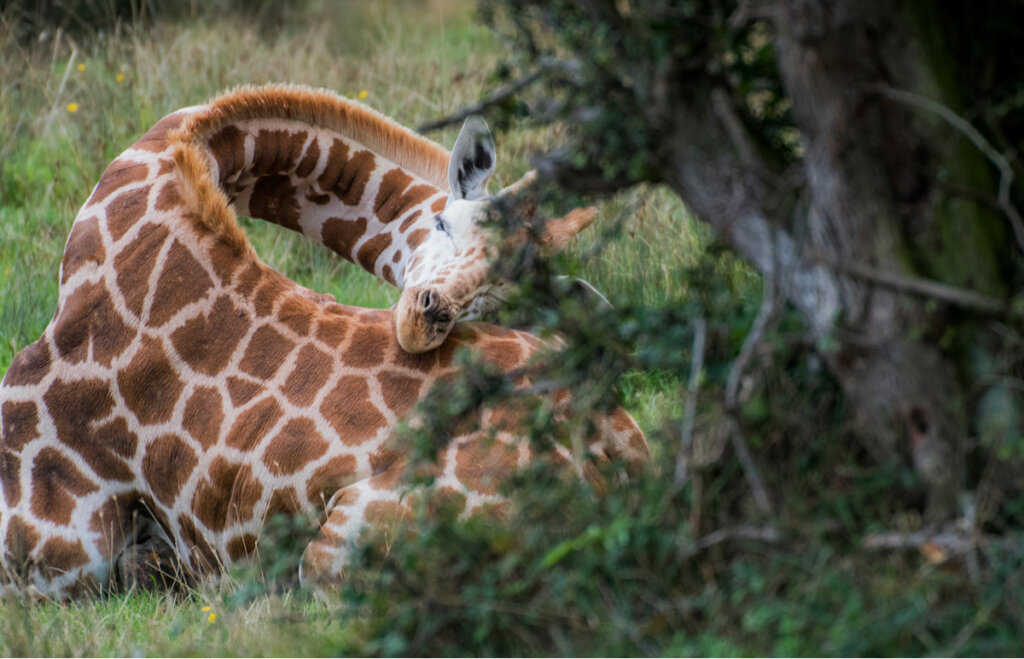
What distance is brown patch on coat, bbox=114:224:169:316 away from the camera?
4086mm

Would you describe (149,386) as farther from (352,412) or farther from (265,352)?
(352,412)

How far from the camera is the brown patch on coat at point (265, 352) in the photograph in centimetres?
404

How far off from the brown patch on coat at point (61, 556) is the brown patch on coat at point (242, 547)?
1.71ft

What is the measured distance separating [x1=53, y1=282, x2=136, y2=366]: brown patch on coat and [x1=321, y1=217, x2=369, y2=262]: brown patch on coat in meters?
1.19

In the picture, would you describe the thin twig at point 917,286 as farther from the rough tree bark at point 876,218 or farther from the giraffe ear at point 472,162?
the giraffe ear at point 472,162

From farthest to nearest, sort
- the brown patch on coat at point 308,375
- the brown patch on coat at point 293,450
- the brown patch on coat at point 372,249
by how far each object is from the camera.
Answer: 1. the brown patch on coat at point 372,249
2. the brown patch on coat at point 308,375
3. the brown patch on coat at point 293,450

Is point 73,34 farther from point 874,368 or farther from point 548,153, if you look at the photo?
point 874,368

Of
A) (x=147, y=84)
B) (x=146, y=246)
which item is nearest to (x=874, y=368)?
(x=146, y=246)

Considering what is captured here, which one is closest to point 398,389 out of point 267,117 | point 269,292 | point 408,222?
point 269,292

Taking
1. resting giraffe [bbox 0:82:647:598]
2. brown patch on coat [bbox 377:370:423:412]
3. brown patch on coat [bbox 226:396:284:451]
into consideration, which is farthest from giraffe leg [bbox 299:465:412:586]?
brown patch on coat [bbox 226:396:284:451]

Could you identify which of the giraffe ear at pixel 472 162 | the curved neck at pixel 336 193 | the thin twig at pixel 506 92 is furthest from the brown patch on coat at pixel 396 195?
the thin twig at pixel 506 92

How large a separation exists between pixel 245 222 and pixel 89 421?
326 centimetres

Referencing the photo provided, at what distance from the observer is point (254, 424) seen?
3938mm

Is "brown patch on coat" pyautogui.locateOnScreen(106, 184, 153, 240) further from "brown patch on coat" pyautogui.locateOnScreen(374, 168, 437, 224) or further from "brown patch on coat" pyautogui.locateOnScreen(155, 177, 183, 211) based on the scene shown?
"brown patch on coat" pyautogui.locateOnScreen(374, 168, 437, 224)
